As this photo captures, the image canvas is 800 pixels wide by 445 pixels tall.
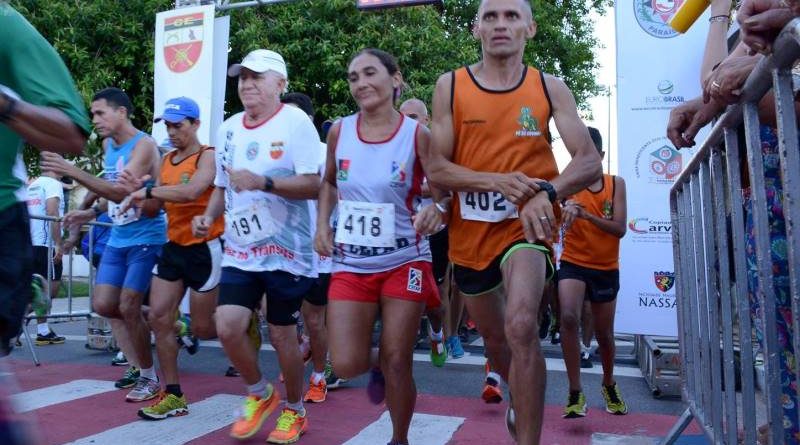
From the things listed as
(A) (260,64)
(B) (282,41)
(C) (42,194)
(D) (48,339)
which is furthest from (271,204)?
(B) (282,41)

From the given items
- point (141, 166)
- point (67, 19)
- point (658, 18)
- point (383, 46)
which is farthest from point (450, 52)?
point (141, 166)

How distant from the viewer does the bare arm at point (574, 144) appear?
3.90 meters

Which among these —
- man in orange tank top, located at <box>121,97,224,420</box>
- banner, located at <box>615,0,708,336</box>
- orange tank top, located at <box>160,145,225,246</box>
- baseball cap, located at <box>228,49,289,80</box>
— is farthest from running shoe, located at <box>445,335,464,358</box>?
baseball cap, located at <box>228,49,289,80</box>

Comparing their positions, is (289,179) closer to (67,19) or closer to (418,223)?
(418,223)

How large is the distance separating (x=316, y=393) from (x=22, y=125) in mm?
4026

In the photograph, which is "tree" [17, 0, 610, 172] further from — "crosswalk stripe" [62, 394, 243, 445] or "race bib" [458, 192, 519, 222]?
"race bib" [458, 192, 519, 222]

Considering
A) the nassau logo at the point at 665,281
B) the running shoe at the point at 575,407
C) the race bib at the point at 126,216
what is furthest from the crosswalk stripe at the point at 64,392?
the nassau logo at the point at 665,281

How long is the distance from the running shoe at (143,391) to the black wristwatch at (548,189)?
3.47 metres

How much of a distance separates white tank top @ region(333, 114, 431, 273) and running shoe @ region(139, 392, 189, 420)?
1.67 metres

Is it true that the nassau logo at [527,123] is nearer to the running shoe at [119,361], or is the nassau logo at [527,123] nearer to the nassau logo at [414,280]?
the nassau logo at [414,280]

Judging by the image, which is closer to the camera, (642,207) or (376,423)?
(376,423)

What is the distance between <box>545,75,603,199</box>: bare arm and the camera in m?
3.90

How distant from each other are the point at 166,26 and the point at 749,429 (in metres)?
10.9

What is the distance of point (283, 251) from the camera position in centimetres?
496
